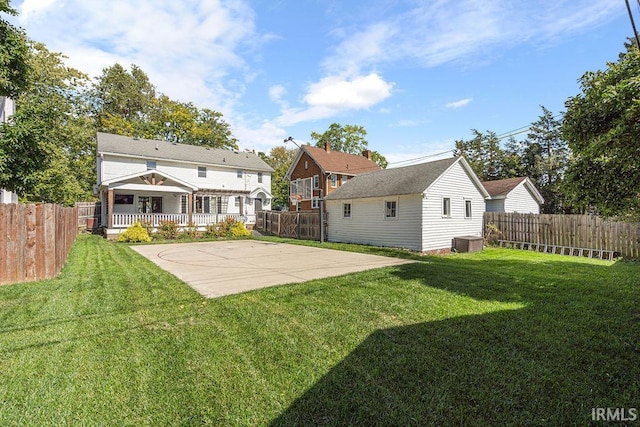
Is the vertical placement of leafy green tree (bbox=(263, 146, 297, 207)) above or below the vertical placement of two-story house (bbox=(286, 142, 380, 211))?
above

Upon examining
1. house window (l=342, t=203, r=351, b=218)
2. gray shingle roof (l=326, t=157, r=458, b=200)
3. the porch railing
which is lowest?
the porch railing

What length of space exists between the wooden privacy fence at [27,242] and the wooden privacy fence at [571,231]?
50.8 ft

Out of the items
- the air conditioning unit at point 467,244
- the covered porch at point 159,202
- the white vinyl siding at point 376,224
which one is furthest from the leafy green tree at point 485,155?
the covered porch at point 159,202

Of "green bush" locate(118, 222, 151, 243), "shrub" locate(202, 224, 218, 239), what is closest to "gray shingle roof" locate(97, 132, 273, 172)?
"shrub" locate(202, 224, 218, 239)

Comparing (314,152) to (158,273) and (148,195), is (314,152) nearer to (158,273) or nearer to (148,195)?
(148,195)

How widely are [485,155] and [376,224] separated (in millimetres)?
24701

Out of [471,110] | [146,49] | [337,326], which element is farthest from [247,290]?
[471,110]

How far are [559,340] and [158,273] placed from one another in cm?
822

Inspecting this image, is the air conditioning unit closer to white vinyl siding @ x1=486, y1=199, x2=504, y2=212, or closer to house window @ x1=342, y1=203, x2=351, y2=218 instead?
house window @ x1=342, y1=203, x2=351, y2=218

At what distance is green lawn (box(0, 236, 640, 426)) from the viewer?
99.3 inches

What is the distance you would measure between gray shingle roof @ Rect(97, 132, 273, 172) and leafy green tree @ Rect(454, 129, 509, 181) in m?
22.4

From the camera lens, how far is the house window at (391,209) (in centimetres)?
1573

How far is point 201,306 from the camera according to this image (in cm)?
522

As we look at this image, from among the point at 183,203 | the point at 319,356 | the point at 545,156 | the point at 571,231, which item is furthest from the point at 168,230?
the point at 545,156
